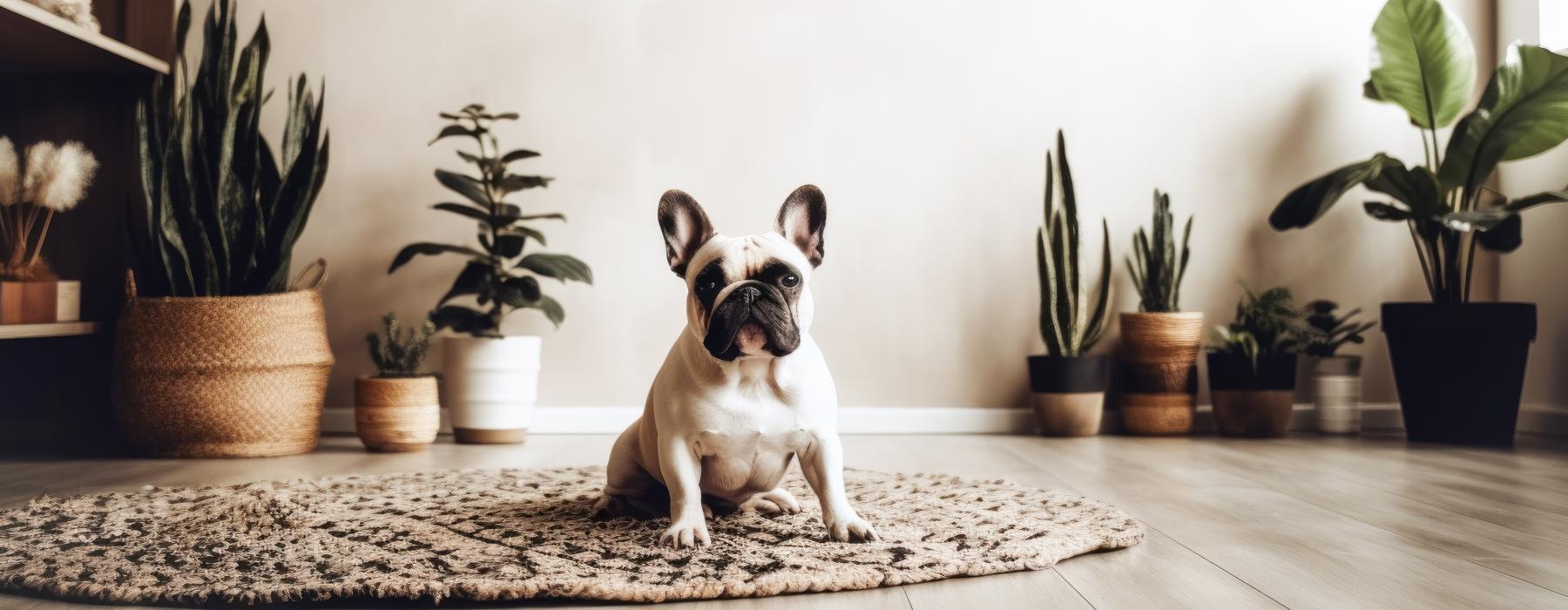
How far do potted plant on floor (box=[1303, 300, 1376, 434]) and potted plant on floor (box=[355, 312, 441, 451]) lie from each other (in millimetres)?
2722

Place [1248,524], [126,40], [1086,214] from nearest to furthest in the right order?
[1248,524] → [126,40] → [1086,214]

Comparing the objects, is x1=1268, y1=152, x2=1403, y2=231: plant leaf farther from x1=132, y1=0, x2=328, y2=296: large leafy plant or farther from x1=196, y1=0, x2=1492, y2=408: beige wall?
x1=132, y1=0, x2=328, y2=296: large leafy plant

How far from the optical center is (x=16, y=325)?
2473 mm

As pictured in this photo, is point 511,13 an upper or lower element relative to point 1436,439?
upper

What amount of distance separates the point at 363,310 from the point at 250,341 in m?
0.56

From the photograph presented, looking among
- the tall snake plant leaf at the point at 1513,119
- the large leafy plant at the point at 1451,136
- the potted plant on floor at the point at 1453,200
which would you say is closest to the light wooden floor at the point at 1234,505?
the potted plant on floor at the point at 1453,200

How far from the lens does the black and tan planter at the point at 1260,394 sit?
305 cm

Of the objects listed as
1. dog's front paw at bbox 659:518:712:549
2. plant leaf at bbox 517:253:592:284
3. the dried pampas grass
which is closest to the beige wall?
plant leaf at bbox 517:253:592:284

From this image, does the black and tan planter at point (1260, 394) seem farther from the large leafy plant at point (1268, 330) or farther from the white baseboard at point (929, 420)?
the white baseboard at point (929, 420)

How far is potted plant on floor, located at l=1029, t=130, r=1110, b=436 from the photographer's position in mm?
3078

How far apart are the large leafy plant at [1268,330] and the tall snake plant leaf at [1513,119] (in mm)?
582

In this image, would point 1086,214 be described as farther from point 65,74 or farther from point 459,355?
point 65,74

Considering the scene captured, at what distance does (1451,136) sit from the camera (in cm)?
296

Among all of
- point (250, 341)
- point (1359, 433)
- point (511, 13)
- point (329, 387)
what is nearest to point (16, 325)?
point (250, 341)
